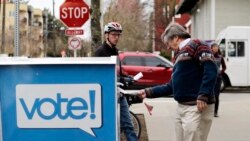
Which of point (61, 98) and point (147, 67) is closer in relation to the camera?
point (61, 98)

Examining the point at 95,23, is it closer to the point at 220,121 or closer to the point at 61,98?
the point at 220,121

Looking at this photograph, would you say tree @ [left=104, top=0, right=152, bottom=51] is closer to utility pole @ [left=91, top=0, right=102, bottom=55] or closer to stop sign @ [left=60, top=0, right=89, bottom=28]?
utility pole @ [left=91, top=0, right=102, bottom=55]

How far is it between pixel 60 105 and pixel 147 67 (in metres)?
18.2

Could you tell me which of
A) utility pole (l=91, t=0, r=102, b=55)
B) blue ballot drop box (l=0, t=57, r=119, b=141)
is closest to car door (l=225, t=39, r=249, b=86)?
utility pole (l=91, t=0, r=102, b=55)

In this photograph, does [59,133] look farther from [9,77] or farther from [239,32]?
[239,32]

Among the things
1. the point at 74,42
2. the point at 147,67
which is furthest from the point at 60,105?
the point at 147,67

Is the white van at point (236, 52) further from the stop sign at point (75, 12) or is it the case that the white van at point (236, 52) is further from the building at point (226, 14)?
the stop sign at point (75, 12)

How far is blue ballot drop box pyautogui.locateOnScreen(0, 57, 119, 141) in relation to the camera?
15.5 feet

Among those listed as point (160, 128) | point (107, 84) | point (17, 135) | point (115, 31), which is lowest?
point (160, 128)

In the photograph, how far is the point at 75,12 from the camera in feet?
44.7

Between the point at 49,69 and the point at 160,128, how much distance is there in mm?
7463

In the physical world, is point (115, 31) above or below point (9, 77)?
above

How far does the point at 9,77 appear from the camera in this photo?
475 cm

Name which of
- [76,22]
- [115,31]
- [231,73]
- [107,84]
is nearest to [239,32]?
[231,73]
